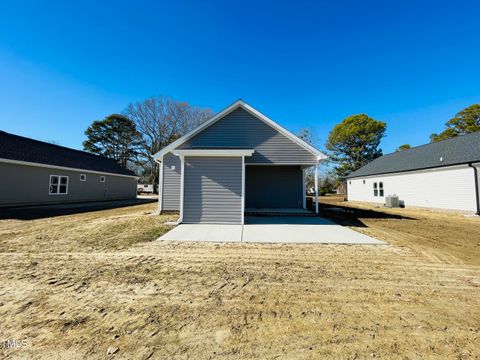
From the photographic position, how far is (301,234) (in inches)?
263

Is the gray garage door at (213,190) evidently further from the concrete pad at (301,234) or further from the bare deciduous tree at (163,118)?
the bare deciduous tree at (163,118)

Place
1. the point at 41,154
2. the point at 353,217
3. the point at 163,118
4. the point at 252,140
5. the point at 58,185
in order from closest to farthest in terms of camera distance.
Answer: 1. the point at 252,140
2. the point at 353,217
3. the point at 41,154
4. the point at 58,185
5. the point at 163,118

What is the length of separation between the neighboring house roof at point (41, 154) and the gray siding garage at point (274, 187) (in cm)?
1461

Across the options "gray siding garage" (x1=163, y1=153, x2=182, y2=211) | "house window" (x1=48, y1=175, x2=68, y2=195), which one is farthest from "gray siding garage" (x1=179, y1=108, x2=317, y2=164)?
"house window" (x1=48, y1=175, x2=68, y2=195)

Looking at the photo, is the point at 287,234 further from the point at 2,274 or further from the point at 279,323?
the point at 2,274

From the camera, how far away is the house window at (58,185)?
1565 centimetres

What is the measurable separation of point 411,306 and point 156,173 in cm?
3513

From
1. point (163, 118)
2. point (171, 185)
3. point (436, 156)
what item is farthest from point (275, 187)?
point (163, 118)

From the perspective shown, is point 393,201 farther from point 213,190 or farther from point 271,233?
point 213,190

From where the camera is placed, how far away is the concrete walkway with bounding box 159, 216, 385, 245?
5.99 metres

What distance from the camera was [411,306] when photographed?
2.80 metres

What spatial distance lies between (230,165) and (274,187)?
4.39 meters

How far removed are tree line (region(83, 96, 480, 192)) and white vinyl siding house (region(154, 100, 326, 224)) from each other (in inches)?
884

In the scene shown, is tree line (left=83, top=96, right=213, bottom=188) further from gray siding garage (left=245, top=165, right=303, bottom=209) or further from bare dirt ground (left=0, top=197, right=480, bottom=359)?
bare dirt ground (left=0, top=197, right=480, bottom=359)
